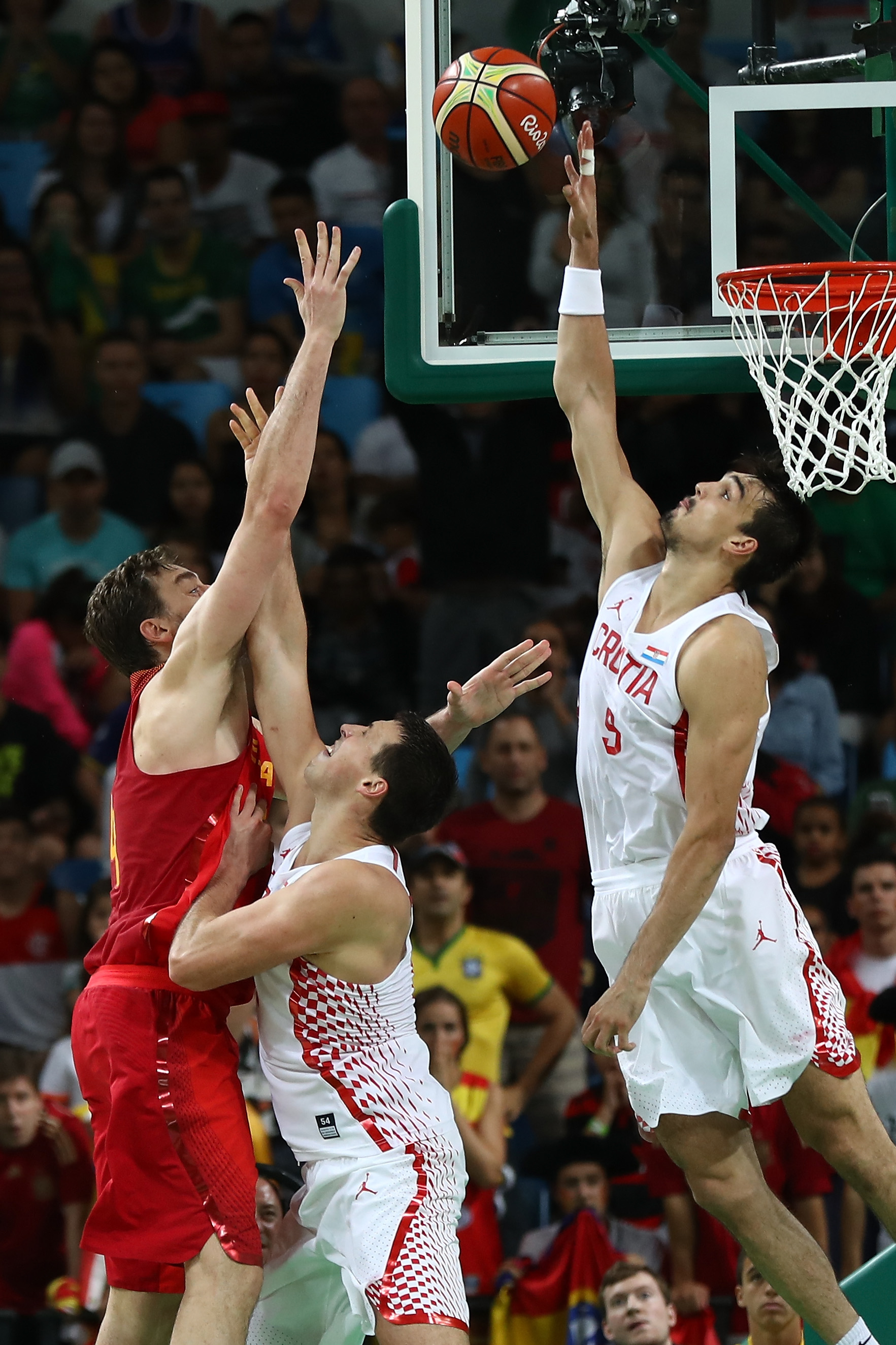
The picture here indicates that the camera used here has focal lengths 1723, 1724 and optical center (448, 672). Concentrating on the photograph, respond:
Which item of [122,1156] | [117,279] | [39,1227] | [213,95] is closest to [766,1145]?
[39,1227]

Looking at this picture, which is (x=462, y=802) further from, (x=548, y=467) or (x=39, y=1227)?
(x=39, y=1227)

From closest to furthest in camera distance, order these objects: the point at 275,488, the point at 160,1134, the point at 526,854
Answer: the point at 160,1134
the point at 275,488
the point at 526,854

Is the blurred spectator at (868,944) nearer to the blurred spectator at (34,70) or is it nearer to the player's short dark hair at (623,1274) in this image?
the player's short dark hair at (623,1274)

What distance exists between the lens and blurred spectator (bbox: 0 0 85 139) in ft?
30.8

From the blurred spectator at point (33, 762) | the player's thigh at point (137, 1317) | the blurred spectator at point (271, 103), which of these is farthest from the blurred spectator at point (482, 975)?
the blurred spectator at point (271, 103)

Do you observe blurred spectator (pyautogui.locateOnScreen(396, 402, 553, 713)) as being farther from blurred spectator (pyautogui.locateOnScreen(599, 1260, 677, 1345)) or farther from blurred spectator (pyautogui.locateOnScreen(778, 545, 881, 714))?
blurred spectator (pyautogui.locateOnScreen(599, 1260, 677, 1345))

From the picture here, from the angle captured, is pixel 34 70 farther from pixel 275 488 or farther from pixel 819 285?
pixel 275 488

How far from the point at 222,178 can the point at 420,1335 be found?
6.79 metres

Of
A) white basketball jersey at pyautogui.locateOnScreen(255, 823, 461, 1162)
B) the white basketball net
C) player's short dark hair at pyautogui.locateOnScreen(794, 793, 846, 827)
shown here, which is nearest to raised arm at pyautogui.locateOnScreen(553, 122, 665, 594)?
the white basketball net

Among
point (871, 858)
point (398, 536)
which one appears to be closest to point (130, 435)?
point (398, 536)

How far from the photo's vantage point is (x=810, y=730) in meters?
7.42

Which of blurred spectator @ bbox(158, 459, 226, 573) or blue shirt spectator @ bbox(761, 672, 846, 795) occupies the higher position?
blurred spectator @ bbox(158, 459, 226, 573)

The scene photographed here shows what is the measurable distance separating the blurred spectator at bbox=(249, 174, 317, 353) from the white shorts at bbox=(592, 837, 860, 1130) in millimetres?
5065

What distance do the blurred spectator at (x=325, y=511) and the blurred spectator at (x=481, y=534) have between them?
39 cm
